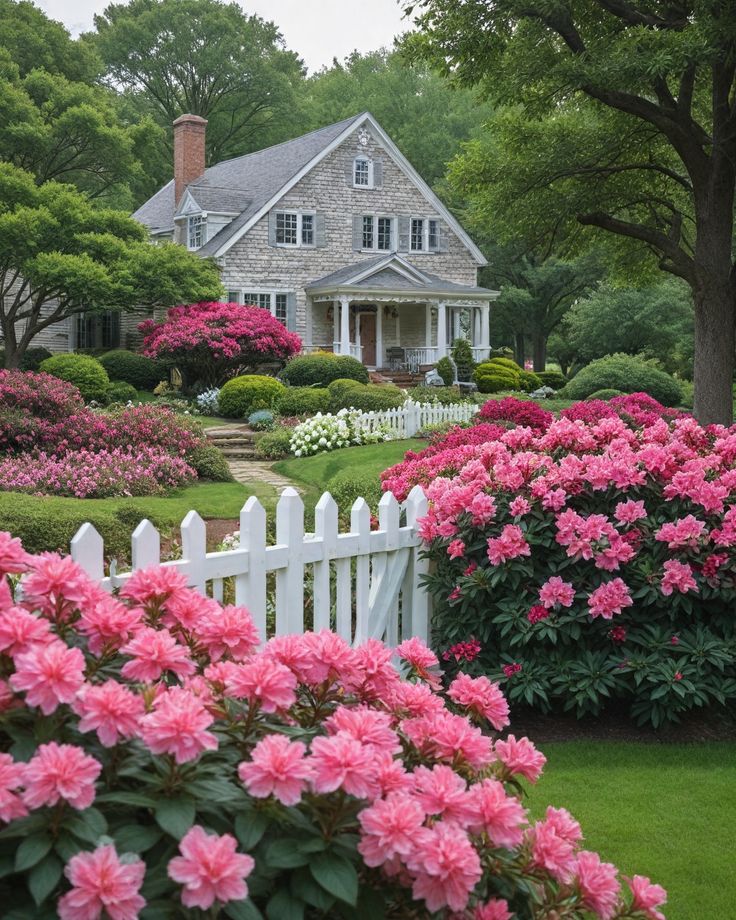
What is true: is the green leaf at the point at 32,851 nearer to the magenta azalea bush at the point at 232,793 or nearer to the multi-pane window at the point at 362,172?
the magenta azalea bush at the point at 232,793

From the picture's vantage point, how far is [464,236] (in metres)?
36.3

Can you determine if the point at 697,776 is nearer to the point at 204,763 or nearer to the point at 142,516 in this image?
the point at 204,763

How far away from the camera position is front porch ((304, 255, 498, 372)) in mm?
32656

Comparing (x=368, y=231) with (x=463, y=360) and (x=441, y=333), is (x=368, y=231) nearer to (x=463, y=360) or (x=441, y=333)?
(x=441, y=333)

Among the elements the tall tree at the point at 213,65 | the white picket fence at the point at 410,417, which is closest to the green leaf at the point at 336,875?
the white picket fence at the point at 410,417

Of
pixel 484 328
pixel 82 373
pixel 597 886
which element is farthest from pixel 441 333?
pixel 597 886

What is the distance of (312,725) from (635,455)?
3479 millimetres

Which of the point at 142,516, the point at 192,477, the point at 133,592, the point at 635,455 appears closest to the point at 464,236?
the point at 192,477

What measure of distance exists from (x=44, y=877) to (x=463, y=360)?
1226 inches

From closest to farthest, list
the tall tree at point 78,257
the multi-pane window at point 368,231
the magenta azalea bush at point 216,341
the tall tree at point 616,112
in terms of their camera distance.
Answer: the tall tree at point 616,112 → the tall tree at point 78,257 → the magenta azalea bush at point 216,341 → the multi-pane window at point 368,231

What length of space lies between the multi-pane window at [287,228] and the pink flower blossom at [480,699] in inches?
1242

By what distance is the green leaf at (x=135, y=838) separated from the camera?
1.83 metres

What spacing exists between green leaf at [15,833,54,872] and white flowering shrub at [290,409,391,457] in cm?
1678

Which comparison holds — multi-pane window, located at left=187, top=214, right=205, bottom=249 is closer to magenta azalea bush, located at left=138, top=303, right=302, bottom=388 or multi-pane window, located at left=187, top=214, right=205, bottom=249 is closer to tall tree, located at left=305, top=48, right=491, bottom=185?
magenta azalea bush, located at left=138, top=303, right=302, bottom=388
